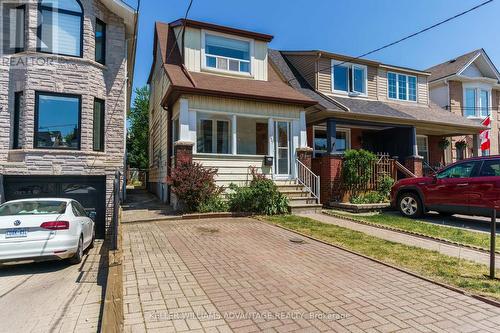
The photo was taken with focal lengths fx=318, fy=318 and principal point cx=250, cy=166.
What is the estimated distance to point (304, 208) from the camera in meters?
11.9

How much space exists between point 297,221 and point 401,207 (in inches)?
166

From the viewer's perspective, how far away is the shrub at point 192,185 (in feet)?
34.3

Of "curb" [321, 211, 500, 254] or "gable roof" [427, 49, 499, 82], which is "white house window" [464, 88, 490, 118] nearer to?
"gable roof" [427, 49, 499, 82]

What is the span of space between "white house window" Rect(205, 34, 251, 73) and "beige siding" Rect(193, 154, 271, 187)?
457 centimetres

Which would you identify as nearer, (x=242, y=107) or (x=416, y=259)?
(x=416, y=259)

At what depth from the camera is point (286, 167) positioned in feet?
44.2

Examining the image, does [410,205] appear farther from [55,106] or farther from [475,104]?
[475,104]

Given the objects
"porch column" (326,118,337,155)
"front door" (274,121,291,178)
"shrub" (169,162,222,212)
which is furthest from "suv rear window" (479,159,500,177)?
"shrub" (169,162,222,212)

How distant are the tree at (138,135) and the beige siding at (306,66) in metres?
25.8

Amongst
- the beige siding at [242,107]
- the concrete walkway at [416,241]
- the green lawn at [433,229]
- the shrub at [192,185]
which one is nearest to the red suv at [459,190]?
the green lawn at [433,229]

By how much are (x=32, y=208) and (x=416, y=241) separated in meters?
9.03

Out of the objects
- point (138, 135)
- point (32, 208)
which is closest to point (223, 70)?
point (32, 208)

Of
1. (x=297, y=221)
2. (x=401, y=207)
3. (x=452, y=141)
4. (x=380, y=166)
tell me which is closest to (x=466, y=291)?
(x=297, y=221)

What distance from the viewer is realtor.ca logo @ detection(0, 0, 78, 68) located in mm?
10969
